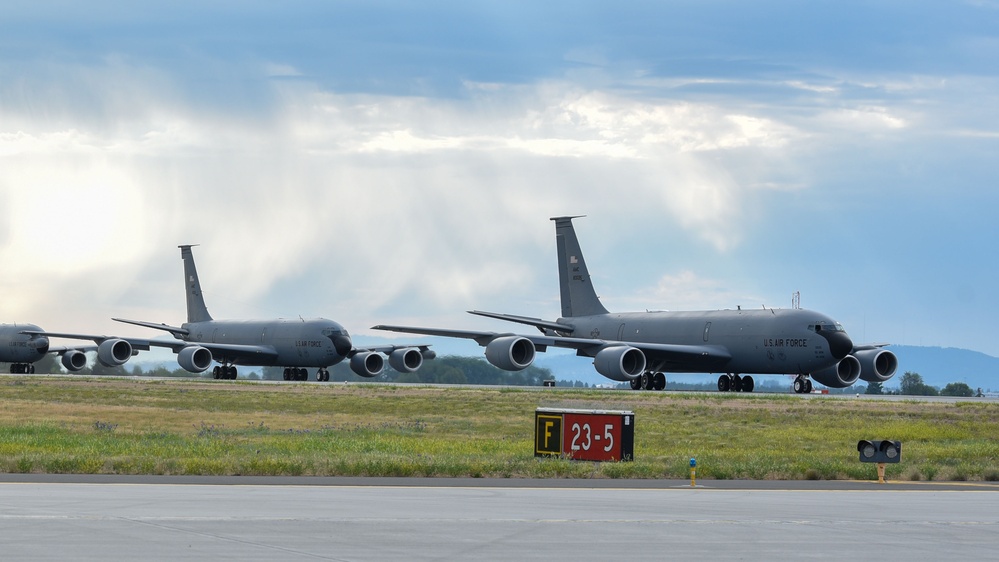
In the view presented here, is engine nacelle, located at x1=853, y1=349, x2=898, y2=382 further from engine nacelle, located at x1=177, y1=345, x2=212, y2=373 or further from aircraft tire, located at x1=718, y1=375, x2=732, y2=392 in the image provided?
engine nacelle, located at x1=177, y1=345, x2=212, y2=373

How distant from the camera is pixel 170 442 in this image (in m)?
33.1

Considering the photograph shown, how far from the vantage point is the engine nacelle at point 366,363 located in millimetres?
94938

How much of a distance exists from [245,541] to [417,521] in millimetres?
2877

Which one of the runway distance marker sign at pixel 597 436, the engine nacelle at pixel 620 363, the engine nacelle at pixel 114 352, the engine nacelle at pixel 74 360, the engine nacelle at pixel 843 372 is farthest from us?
the engine nacelle at pixel 74 360

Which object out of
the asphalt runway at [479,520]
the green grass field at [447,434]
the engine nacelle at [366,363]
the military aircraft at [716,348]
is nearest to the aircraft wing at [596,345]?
the military aircraft at [716,348]

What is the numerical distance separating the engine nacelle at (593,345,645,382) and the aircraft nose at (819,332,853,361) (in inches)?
398

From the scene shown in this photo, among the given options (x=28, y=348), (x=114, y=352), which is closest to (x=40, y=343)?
(x=28, y=348)

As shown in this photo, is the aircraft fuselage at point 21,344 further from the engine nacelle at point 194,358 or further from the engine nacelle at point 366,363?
the engine nacelle at point 366,363

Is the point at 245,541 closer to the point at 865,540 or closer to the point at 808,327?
the point at 865,540

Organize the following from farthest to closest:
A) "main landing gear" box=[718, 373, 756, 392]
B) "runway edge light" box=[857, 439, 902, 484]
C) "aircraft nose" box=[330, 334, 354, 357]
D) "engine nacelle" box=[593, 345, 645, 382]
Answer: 1. "aircraft nose" box=[330, 334, 354, 357]
2. "main landing gear" box=[718, 373, 756, 392]
3. "engine nacelle" box=[593, 345, 645, 382]
4. "runway edge light" box=[857, 439, 902, 484]

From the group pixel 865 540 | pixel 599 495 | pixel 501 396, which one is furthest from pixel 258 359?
pixel 865 540

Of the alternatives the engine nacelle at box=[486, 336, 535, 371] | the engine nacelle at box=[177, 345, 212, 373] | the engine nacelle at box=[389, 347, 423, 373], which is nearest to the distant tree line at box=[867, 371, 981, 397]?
the engine nacelle at box=[389, 347, 423, 373]

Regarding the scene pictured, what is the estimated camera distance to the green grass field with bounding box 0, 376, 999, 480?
25.2 m

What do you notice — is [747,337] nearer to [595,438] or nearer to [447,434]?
[447,434]
